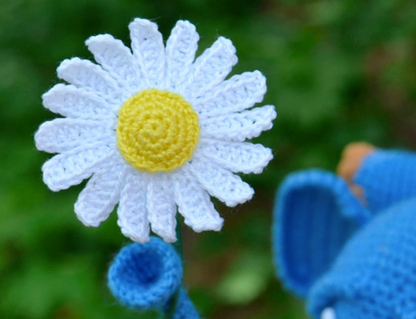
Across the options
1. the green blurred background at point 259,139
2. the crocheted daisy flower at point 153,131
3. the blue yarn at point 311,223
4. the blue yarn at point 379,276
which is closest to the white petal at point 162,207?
the crocheted daisy flower at point 153,131

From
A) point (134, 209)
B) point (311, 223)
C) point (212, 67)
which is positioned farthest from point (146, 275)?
point (311, 223)

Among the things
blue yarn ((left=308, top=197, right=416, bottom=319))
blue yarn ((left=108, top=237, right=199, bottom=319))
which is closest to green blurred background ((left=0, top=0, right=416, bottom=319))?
blue yarn ((left=308, top=197, right=416, bottom=319))

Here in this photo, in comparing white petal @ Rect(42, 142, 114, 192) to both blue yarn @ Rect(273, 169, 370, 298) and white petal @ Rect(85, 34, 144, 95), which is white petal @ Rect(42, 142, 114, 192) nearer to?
white petal @ Rect(85, 34, 144, 95)

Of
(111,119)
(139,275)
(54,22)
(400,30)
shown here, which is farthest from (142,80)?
(54,22)

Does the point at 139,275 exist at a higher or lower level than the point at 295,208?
higher

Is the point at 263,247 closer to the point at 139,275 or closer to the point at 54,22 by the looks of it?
the point at 54,22

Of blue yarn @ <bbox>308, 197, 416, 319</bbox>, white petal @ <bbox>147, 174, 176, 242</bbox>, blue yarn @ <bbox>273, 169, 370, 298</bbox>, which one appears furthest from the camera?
blue yarn @ <bbox>273, 169, 370, 298</bbox>

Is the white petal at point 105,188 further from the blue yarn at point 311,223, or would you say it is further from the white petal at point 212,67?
the blue yarn at point 311,223

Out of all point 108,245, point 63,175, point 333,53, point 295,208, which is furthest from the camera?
point 333,53
